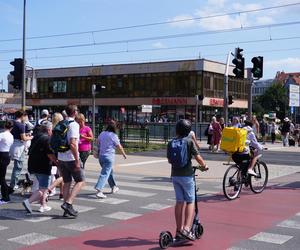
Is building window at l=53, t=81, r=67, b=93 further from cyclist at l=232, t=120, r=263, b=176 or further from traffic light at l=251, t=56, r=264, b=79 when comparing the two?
cyclist at l=232, t=120, r=263, b=176

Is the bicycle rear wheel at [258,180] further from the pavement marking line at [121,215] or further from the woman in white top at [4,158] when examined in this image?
the woman in white top at [4,158]

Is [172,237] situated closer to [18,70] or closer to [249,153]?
[249,153]

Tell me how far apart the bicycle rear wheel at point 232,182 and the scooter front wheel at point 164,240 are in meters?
4.18

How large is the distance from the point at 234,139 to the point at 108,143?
260cm

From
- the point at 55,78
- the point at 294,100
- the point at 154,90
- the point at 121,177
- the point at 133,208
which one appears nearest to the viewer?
the point at 133,208

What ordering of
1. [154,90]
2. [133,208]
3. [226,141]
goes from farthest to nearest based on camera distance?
1. [154,90]
2. [226,141]
3. [133,208]

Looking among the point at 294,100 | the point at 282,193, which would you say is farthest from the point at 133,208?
the point at 294,100

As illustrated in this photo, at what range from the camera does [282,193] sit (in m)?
11.9

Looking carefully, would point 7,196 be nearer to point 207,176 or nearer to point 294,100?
point 207,176

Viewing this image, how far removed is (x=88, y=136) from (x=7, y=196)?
7.25ft

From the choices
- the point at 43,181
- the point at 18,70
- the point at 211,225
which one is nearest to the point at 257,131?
the point at 18,70

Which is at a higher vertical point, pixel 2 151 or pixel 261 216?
pixel 2 151

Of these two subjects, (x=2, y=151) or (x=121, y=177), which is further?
(x=121, y=177)

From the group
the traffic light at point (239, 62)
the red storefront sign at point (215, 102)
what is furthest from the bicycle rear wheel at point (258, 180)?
the red storefront sign at point (215, 102)
